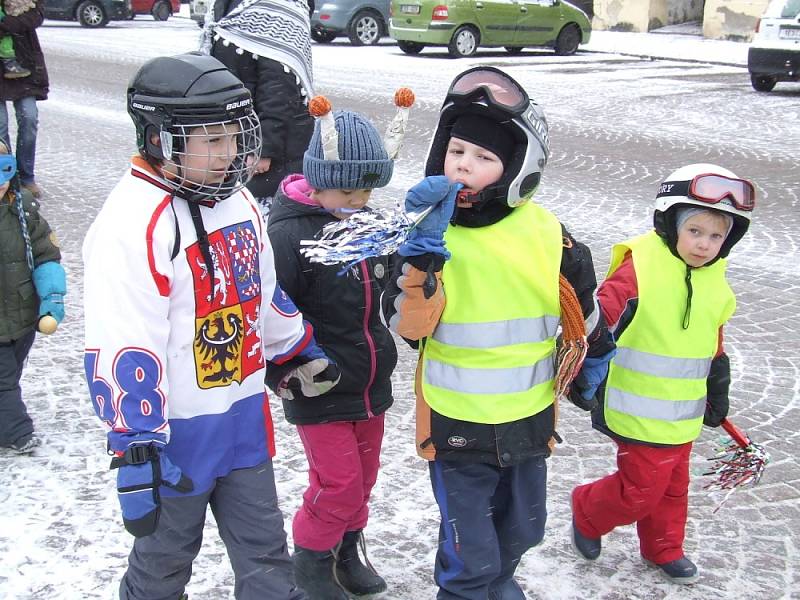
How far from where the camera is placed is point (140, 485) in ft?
7.96

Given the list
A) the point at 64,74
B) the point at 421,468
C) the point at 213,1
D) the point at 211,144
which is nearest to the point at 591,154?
the point at 213,1

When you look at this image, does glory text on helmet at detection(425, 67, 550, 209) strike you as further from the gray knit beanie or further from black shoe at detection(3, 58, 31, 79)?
black shoe at detection(3, 58, 31, 79)

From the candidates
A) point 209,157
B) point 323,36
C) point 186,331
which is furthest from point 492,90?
point 323,36

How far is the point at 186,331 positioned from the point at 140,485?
418mm

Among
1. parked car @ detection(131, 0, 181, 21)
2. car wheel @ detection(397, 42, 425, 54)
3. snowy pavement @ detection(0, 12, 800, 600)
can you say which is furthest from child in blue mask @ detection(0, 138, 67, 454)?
parked car @ detection(131, 0, 181, 21)

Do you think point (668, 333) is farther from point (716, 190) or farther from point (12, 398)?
point (12, 398)

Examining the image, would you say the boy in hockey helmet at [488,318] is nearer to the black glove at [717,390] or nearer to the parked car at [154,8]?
the black glove at [717,390]

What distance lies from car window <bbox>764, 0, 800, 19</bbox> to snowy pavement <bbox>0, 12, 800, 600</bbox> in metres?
1.11

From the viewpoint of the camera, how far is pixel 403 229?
2453 millimetres

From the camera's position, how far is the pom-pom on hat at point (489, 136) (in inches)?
110

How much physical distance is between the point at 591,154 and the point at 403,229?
8.32 meters

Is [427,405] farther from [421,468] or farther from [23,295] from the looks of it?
[23,295]

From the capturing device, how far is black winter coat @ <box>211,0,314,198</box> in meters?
4.87

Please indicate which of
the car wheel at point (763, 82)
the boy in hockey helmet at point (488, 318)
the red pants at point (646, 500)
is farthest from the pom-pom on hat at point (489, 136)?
the car wheel at point (763, 82)
